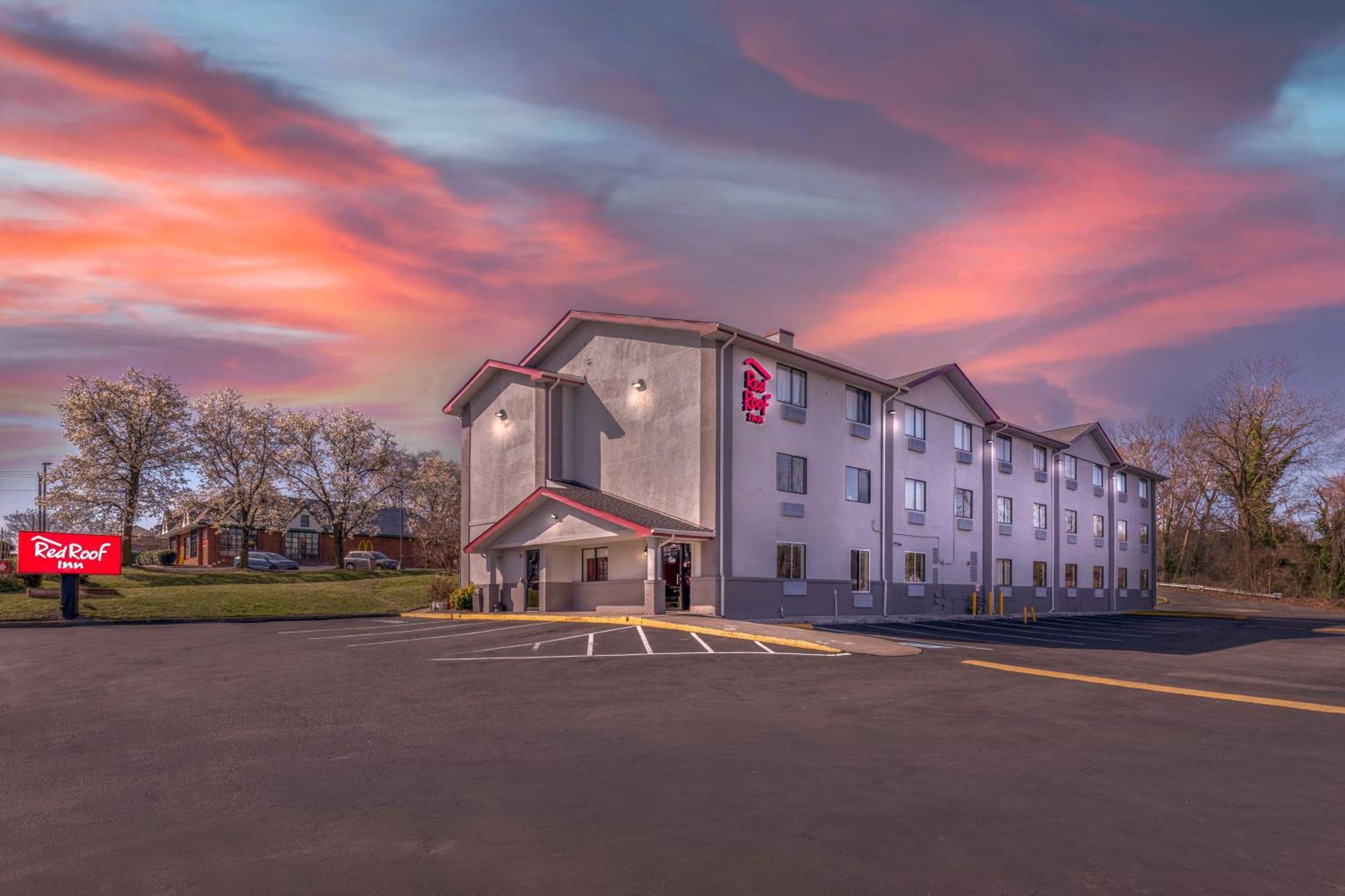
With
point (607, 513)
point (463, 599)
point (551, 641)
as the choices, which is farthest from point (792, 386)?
point (463, 599)

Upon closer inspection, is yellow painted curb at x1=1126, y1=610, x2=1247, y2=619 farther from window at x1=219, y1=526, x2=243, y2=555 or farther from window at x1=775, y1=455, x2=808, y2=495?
window at x1=219, y1=526, x2=243, y2=555

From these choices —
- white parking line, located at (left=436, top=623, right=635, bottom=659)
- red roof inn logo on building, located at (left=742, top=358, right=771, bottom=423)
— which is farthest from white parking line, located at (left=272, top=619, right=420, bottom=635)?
red roof inn logo on building, located at (left=742, top=358, right=771, bottom=423)

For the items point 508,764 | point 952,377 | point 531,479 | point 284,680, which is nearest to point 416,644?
point 284,680

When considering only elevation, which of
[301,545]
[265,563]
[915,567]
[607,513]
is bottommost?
[265,563]

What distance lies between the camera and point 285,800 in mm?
7055

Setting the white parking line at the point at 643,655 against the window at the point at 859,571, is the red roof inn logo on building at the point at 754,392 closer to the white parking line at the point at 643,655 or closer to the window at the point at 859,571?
the window at the point at 859,571

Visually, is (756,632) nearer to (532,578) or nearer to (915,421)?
(532,578)

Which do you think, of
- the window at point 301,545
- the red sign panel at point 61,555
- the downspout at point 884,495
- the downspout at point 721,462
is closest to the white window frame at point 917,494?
the downspout at point 884,495

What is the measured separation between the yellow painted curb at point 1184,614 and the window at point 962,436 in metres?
16.5

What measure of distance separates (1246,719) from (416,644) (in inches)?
622

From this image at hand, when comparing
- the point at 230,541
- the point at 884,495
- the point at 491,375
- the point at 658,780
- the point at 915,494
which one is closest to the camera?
the point at 658,780

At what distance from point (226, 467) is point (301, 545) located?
2201 cm

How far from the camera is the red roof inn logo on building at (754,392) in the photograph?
28000 mm

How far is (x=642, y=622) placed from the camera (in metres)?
24.0
